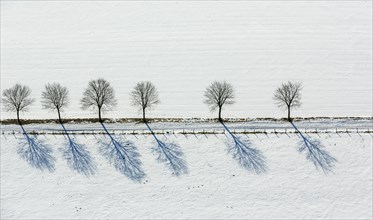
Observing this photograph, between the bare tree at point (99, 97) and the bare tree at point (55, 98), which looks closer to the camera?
the bare tree at point (99, 97)

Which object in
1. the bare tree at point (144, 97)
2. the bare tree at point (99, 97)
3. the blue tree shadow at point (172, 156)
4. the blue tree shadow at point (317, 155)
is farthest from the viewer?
the bare tree at point (144, 97)

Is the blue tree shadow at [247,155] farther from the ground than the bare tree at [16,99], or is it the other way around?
the bare tree at [16,99]

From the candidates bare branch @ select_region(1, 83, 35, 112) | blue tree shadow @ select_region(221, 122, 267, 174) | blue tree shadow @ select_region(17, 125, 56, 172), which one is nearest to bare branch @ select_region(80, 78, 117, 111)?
bare branch @ select_region(1, 83, 35, 112)

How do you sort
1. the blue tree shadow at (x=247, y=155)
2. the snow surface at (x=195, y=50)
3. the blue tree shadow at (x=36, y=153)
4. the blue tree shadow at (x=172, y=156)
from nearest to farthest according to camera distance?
the blue tree shadow at (x=247, y=155)
the blue tree shadow at (x=172, y=156)
the blue tree shadow at (x=36, y=153)
the snow surface at (x=195, y=50)

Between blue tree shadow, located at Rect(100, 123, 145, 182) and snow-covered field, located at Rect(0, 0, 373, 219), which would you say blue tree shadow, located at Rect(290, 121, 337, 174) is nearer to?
snow-covered field, located at Rect(0, 0, 373, 219)

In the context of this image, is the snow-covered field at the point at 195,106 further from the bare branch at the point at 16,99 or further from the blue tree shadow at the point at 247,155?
the bare branch at the point at 16,99

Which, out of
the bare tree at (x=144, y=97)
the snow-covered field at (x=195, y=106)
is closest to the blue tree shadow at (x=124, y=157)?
the snow-covered field at (x=195, y=106)
